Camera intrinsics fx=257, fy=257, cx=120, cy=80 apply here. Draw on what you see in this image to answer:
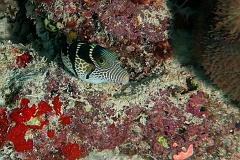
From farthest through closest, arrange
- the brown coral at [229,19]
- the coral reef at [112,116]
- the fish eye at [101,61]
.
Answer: the coral reef at [112,116], the fish eye at [101,61], the brown coral at [229,19]

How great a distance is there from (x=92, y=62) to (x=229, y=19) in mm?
2011

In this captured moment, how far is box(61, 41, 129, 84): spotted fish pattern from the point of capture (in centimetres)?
385

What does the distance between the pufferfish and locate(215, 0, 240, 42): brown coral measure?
1.54m

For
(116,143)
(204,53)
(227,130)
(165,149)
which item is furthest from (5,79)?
(227,130)

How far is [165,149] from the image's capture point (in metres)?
4.53

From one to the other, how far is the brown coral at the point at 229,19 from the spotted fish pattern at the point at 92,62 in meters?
1.54

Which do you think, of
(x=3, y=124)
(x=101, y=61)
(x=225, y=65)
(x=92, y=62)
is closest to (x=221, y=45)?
(x=225, y=65)

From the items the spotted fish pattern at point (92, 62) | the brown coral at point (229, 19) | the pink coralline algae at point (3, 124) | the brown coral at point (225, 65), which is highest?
the brown coral at point (229, 19)

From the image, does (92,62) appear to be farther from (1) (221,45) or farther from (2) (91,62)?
(1) (221,45)

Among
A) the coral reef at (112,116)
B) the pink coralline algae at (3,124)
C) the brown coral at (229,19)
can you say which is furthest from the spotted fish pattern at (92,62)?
the brown coral at (229,19)

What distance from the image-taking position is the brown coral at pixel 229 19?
3.35m

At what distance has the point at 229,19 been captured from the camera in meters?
3.42

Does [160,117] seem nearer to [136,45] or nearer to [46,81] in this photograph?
[136,45]

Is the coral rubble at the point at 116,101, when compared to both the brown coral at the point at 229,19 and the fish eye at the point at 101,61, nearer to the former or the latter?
the fish eye at the point at 101,61
